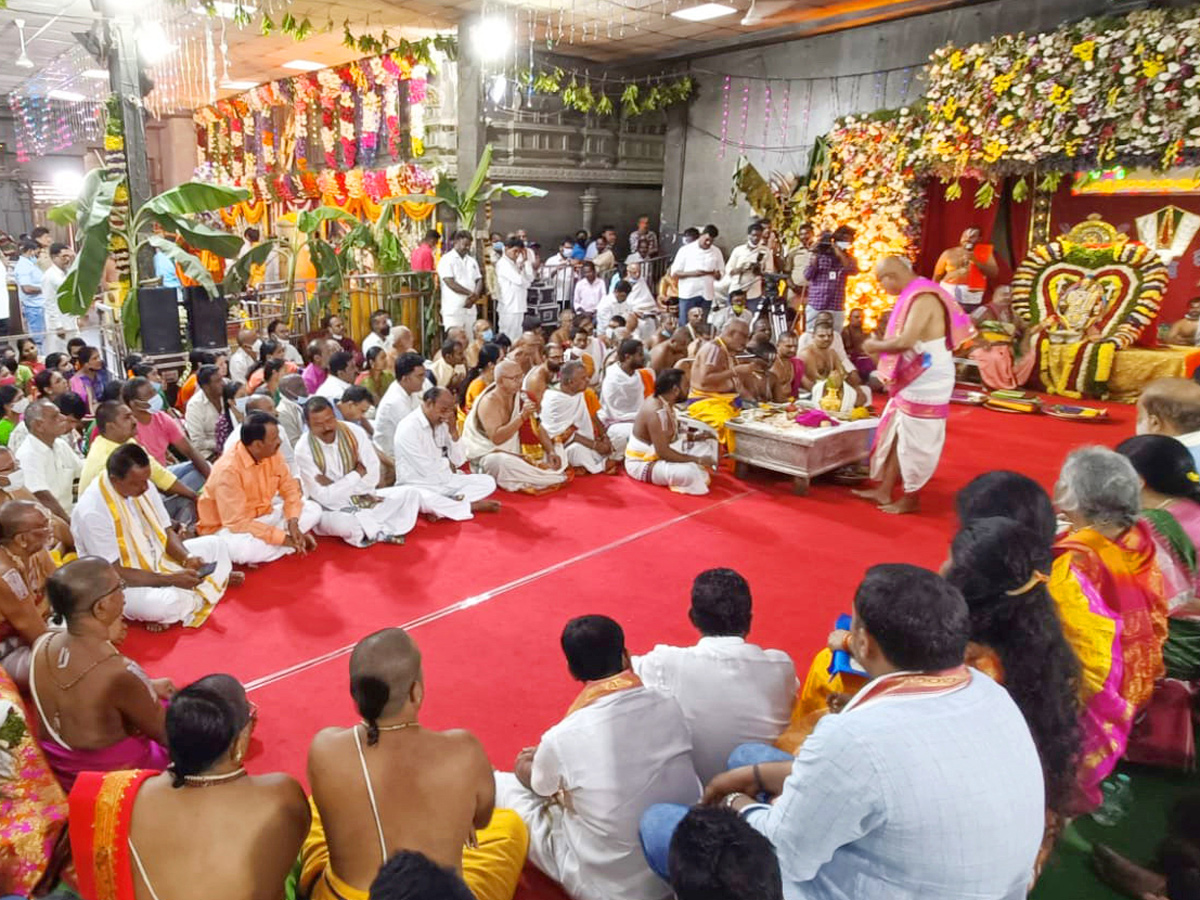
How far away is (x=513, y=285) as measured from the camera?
429 inches

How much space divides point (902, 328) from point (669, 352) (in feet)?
8.33

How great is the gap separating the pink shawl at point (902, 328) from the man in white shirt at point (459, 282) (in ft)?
18.3

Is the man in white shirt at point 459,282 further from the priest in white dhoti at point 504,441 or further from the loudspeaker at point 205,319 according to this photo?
the priest in white dhoti at point 504,441

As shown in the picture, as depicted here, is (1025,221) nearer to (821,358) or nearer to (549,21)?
(821,358)

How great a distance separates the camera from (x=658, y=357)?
775 centimetres

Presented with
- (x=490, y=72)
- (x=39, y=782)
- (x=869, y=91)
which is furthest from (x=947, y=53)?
(x=39, y=782)

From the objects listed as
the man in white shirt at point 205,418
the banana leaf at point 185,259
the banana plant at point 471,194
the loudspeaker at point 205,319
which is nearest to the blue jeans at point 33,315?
the banana leaf at point 185,259

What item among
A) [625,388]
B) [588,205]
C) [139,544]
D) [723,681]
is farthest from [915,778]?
[588,205]

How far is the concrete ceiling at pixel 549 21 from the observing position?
10344 millimetres

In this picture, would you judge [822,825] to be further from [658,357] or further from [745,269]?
[745,269]

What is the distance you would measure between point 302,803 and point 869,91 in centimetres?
1152

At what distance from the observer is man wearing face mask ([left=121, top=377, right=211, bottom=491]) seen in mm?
5148

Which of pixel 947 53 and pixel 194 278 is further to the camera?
pixel 947 53

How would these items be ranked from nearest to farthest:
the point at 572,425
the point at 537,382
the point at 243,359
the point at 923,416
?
1. the point at 923,416
2. the point at 572,425
3. the point at 537,382
4. the point at 243,359
